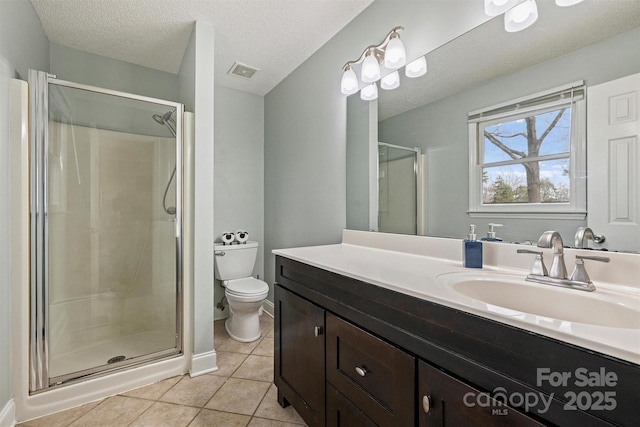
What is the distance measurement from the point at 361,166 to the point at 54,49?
8.29 ft

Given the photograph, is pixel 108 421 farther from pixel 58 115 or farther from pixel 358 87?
pixel 358 87

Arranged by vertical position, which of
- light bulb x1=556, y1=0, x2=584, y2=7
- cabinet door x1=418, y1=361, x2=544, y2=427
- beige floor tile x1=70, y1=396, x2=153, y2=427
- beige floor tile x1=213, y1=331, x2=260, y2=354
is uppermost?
light bulb x1=556, y1=0, x2=584, y2=7

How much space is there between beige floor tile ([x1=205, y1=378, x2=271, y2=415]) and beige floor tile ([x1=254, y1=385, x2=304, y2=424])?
4 centimetres

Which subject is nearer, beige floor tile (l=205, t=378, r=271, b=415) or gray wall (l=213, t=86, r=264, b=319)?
beige floor tile (l=205, t=378, r=271, b=415)

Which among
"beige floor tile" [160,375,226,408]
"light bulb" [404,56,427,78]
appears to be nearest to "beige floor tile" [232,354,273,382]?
A: "beige floor tile" [160,375,226,408]

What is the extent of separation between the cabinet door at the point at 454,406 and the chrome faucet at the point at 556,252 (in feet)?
1.57

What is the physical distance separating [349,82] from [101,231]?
1896 mm

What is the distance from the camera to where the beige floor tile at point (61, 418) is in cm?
142

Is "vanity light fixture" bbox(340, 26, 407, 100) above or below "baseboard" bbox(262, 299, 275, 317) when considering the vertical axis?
above

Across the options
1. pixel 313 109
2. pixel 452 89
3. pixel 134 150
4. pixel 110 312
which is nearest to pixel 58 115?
pixel 134 150

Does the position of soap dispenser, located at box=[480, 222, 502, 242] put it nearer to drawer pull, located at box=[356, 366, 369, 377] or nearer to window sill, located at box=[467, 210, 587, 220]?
window sill, located at box=[467, 210, 587, 220]

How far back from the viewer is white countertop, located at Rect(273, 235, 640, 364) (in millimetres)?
501

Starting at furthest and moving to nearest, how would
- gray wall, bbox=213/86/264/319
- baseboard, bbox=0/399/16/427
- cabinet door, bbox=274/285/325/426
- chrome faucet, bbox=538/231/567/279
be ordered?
gray wall, bbox=213/86/264/319 → baseboard, bbox=0/399/16/427 → cabinet door, bbox=274/285/325/426 → chrome faucet, bbox=538/231/567/279

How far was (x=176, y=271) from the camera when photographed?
1.91m
